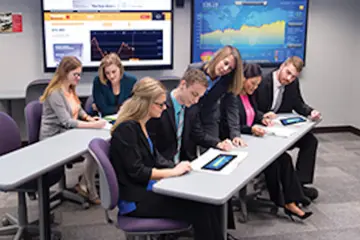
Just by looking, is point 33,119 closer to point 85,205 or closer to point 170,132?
point 85,205

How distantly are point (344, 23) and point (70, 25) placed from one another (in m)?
3.37

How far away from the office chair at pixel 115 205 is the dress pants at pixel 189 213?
3cm

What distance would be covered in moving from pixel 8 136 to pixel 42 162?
0.58 metres

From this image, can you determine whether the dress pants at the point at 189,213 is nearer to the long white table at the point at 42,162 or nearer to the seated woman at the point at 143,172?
the seated woman at the point at 143,172

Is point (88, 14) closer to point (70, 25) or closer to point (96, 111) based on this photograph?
point (70, 25)

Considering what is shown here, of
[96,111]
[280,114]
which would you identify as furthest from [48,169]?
[280,114]

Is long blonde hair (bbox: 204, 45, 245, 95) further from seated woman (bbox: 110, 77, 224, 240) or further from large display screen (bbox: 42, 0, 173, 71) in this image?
large display screen (bbox: 42, 0, 173, 71)

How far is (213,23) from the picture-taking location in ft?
17.1

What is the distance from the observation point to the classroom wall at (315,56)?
15.8ft

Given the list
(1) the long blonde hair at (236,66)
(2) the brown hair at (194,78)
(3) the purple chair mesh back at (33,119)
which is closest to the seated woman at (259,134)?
(1) the long blonde hair at (236,66)

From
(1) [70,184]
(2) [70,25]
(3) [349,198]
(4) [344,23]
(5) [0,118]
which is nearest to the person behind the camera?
(5) [0,118]

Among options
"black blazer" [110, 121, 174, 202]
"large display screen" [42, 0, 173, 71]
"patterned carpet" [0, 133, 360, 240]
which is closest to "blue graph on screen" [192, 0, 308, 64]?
"large display screen" [42, 0, 173, 71]

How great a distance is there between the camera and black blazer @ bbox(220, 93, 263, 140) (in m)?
3.11

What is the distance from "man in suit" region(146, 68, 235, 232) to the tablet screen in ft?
0.54
